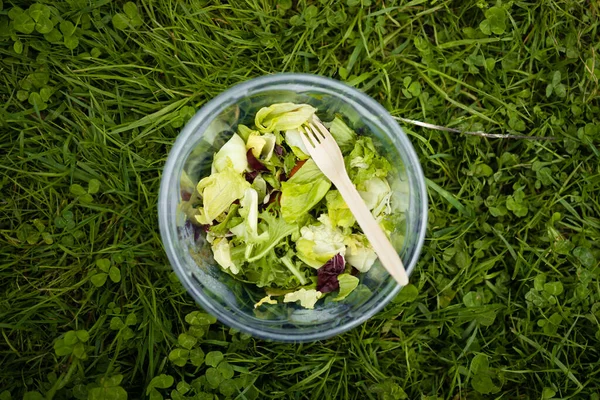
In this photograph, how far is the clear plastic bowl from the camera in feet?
4.33

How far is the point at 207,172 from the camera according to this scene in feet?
4.64

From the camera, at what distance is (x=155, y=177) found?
156cm

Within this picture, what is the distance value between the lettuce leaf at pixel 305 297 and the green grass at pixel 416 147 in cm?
24

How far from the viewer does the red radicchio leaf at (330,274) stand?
1.32 meters

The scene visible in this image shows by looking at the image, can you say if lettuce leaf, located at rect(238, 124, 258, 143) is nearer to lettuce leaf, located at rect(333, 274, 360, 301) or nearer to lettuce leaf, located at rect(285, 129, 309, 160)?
lettuce leaf, located at rect(285, 129, 309, 160)

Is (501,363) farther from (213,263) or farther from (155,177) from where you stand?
(155,177)

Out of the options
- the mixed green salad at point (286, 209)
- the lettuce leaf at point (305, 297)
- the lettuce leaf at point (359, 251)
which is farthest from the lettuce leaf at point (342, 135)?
the lettuce leaf at point (305, 297)

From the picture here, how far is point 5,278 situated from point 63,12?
2.47 feet

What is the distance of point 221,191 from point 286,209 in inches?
6.2

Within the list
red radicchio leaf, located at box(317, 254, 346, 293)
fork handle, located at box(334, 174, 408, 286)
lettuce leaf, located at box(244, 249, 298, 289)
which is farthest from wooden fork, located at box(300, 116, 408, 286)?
lettuce leaf, located at box(244, 249, 298, 289)

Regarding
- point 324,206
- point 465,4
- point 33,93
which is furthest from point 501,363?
point 33,93

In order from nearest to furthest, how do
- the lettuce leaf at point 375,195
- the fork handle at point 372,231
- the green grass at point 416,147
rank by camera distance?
the fork handle at point 372,231 → the lettuce leaf at point 375,195 → the green grass at point 416,147

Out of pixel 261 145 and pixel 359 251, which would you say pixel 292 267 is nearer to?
pixel 359 251

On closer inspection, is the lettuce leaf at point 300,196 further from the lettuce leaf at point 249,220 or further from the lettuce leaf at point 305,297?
the lettuce leaf at point 305,297
